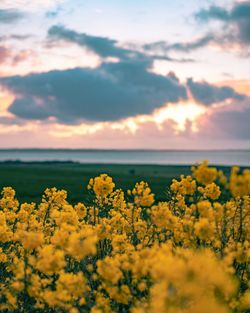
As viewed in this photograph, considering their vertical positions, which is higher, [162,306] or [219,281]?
[219,281]

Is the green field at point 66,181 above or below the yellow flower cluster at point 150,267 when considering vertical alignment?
below

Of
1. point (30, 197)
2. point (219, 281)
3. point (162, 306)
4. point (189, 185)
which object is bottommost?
point (30, 197)

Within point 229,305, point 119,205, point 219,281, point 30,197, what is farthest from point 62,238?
point 30,197

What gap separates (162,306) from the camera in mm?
3936

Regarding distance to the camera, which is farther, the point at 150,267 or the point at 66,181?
the point at 66,181

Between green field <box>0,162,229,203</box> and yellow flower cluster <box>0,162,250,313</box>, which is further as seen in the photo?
green field <box>0,162,229,203</box>

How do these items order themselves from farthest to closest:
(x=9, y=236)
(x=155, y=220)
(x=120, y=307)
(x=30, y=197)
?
(x=30, y=197) < (x=9, y=236) < (x=120, y=307) < (x=155, y=220)

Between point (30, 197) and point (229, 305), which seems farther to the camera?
point (30, 197)

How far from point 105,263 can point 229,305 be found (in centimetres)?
189

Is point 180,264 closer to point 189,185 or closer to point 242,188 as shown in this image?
point 242,188

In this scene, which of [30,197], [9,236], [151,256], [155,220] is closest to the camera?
[151,256]

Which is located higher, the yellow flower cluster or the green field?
the yellow flower cluster

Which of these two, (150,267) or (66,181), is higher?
(150,267)

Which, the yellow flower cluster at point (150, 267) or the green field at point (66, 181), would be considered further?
the green field at point (66, 181)
